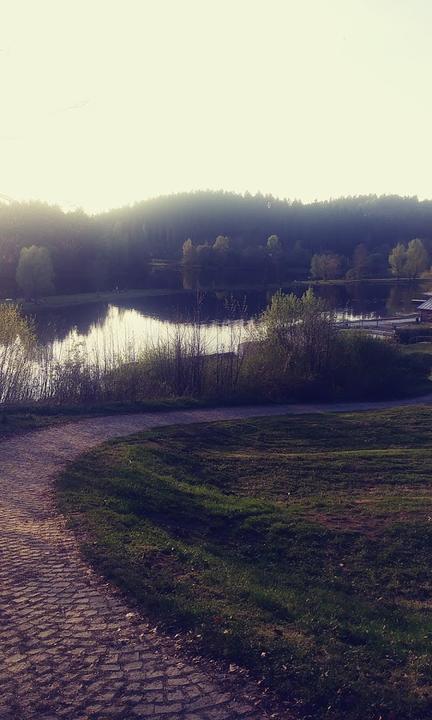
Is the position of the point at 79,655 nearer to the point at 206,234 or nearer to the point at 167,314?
the point at 167,314

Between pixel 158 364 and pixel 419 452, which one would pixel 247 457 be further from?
pixel 158 364

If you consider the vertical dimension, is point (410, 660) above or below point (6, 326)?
below

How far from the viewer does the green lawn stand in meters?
5.74

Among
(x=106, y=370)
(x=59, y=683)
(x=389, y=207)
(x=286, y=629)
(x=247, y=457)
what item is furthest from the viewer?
(x=389, y=207)

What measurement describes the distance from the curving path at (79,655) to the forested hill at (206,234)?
2362 inches

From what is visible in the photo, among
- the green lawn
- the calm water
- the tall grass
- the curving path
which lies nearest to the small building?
the calm water

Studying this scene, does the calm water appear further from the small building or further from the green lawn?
the green lawn

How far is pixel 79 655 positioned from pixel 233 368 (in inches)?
721

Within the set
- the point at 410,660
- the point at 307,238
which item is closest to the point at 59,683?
the point at 410,660

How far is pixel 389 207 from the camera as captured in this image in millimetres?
186000

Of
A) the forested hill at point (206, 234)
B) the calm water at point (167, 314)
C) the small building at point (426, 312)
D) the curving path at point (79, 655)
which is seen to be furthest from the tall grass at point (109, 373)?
the forested hill at point (206, 234)

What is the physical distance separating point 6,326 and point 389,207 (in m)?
177

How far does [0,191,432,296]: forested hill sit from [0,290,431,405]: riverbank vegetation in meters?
43.8

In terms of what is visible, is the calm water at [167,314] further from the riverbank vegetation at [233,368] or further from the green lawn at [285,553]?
the green lawn at [285,553]
